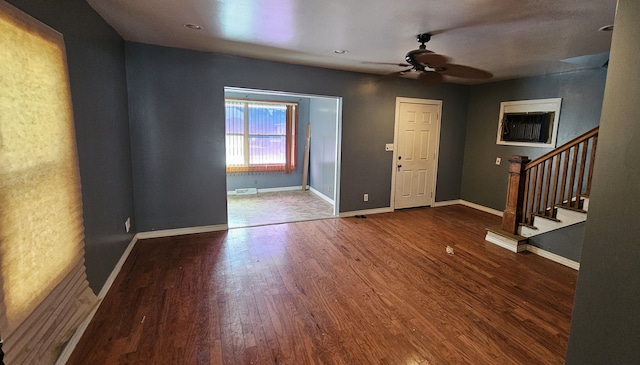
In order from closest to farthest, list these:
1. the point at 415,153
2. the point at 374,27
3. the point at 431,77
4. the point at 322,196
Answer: the point at 374,27 < the point at 431,77 < the point at 415,153 < the point at 322,196

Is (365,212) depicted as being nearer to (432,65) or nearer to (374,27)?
(432,65)

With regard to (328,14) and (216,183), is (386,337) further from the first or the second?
(216,183)

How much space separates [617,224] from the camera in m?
1.04

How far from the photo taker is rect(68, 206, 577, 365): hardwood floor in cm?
195

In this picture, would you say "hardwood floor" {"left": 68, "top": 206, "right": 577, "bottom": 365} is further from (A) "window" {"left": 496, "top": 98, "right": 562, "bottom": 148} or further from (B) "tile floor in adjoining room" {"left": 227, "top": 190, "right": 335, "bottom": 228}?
(A) "window" {"left": 496, "top": 98, "right": 562, "bottom": 148}

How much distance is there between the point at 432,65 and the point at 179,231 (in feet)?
12.3

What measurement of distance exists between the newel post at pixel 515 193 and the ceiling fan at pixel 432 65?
54.2 inches

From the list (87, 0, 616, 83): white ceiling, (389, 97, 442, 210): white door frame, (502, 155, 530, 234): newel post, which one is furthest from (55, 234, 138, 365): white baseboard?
(502, 155, 530, 234): newel post

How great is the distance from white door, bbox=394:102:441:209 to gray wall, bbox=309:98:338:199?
4.18 feet

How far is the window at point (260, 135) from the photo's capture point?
6504 mm

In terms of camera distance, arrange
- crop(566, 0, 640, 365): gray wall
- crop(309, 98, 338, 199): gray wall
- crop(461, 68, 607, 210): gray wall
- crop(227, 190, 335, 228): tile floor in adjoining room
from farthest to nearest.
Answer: crop(309, 98, 338, 199): gray wall < crop(227, 190, 335, 228): tile floor in adjoining room < crop(461, 68, 607, 210): gray wall < crop(566, 0, 640, 365): gray wall

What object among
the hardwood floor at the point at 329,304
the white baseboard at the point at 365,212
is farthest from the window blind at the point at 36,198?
the white baseboard at the point at 365,212

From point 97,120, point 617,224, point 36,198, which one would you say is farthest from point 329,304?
point 97,120

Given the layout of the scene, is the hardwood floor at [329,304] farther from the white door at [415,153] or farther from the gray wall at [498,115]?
the gray wall at [498,115]
